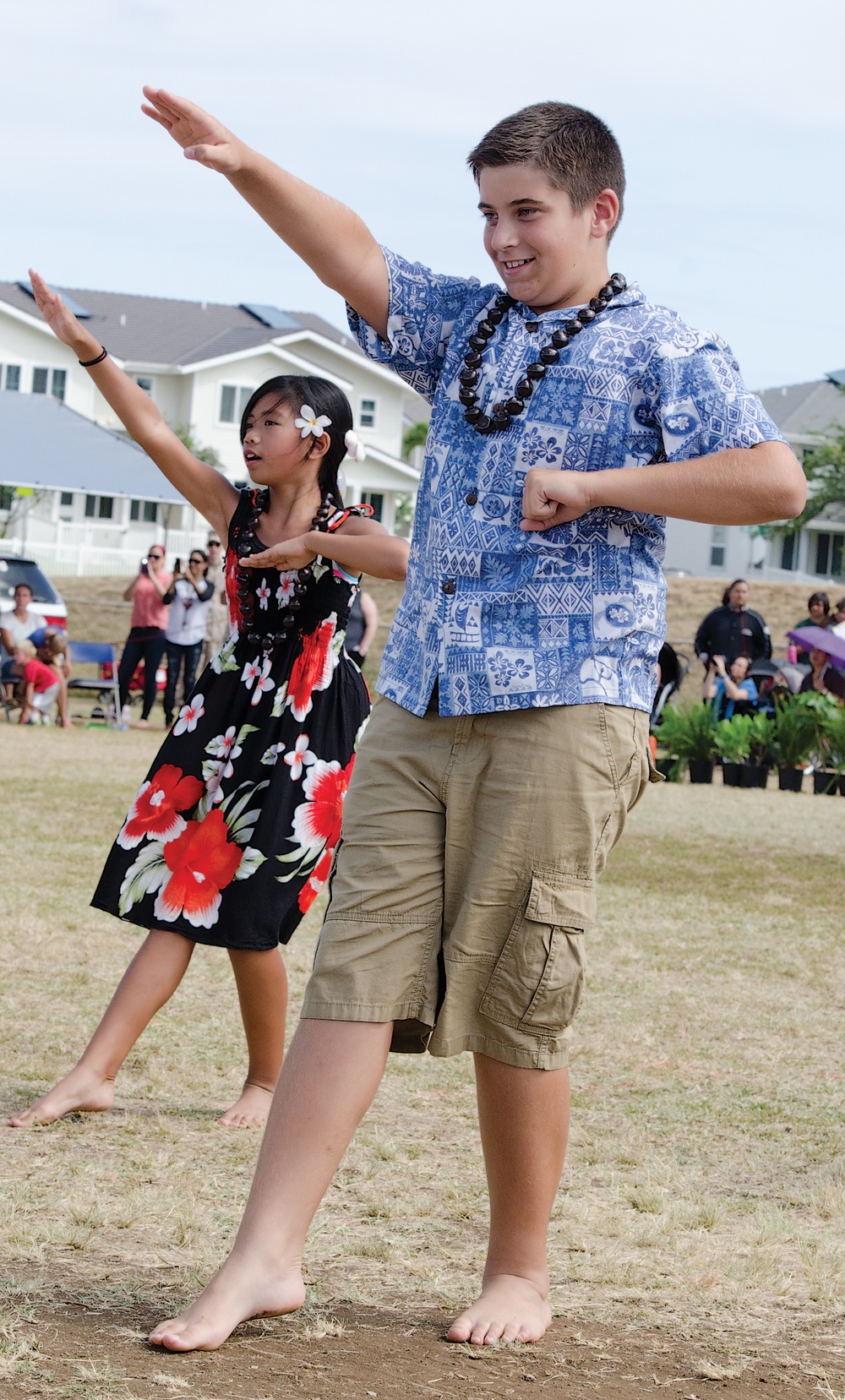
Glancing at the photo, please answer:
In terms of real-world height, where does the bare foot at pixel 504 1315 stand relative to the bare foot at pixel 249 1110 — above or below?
above

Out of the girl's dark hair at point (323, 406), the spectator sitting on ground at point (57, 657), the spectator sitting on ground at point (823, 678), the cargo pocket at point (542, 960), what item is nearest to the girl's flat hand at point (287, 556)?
the girl's dark hair at point (323, 406)

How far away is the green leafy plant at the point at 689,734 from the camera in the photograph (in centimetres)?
1566

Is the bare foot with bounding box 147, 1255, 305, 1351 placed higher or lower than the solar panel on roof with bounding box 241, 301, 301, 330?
lower

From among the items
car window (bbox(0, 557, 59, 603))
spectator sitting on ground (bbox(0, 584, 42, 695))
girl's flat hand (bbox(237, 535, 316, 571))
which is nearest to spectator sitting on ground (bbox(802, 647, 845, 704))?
spectator sitting on ground (bbox(0, 584, 42, 695))

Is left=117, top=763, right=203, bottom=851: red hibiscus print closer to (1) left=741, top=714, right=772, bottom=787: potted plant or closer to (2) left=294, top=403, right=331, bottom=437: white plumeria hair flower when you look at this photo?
(2) left=294, top=403, right=331, bottom=437: white plumeria hair flower

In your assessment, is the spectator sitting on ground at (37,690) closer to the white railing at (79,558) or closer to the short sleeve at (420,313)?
the short sleeve at (420,313)

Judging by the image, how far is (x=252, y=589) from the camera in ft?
13.0

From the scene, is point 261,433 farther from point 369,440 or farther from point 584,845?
point 369,440

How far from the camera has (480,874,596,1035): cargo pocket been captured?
251cm

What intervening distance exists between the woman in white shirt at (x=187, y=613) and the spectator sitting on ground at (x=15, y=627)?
5.45 feet

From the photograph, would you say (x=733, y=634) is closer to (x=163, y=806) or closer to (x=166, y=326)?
(x=163, y=806)

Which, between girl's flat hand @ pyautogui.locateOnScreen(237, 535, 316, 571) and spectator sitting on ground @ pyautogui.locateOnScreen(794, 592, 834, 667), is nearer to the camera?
girl's flat hand @ pyautogui.locateOnScreen(237, 535, 316, 571)

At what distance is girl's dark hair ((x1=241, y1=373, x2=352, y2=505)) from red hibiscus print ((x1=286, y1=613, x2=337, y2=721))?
35 cm

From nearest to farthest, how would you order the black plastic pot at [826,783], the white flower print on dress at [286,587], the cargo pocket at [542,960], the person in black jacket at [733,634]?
the cargo pocket at [542,960] < the white flower print on dress at [286,587] < the black plastic pot at [826,783] < the person in black jacket at [733,634]
